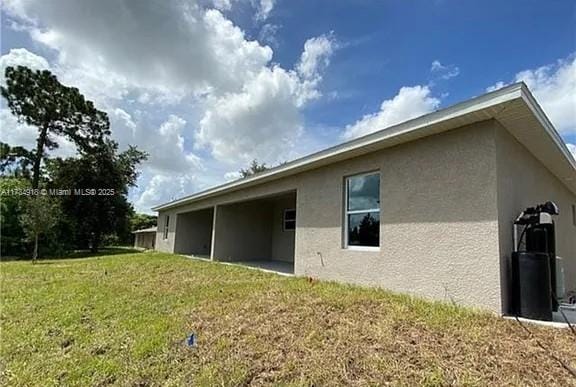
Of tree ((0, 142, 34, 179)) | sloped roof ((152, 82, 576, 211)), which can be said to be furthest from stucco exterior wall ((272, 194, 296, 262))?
tree ((0, 142, 34, 179))

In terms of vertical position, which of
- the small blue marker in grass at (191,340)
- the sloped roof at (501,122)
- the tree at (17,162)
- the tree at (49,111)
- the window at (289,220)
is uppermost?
the tree at (49,111)

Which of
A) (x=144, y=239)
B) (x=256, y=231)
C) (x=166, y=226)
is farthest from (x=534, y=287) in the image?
(x=144, y=239)

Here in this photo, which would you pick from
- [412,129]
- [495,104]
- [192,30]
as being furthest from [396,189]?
[192,30]

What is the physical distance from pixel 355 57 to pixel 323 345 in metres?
8.59

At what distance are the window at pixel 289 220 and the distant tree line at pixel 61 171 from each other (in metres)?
16.4

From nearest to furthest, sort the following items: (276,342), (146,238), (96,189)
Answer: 1. (276,342)
2. (96,189)
3. (146,238)

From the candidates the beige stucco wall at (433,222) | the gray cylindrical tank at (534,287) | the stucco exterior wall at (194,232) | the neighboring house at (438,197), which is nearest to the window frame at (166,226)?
the stucco exterior wall at (194,232)

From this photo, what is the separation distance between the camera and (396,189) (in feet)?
20.9

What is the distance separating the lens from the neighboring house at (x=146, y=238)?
3115 cm

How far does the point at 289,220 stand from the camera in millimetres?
14281

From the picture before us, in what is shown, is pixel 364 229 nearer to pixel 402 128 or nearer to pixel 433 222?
pixel 433 222

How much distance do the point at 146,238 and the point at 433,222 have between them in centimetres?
3277

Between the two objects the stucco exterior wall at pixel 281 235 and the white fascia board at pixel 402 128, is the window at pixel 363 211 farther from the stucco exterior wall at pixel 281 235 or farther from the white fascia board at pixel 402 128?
the stucco exterior wall at pixel 281 235

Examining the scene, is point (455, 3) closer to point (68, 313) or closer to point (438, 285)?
point (438, 285)
